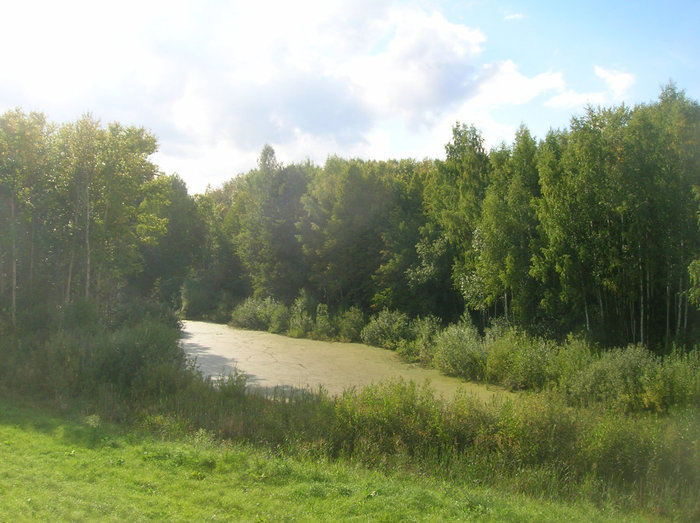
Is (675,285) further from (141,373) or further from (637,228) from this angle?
A: (141,373)

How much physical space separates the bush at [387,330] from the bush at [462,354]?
4601 mm

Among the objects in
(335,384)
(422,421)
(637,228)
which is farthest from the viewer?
(335,384)

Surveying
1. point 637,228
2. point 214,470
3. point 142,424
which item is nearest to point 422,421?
point 214,470

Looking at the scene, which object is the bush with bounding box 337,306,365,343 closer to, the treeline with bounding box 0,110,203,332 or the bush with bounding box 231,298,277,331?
the bush with bounding box 231,298,277,331

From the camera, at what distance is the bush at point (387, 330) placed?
79.3ft

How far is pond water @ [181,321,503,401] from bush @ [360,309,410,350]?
1.70 ft

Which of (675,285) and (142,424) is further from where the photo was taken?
(675,285)

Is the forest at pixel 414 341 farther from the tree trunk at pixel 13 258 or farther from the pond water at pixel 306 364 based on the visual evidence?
the pond water at pixel 306 364

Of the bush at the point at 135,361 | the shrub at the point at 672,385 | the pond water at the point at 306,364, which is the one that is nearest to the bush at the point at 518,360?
the pond water at the point at 306,364

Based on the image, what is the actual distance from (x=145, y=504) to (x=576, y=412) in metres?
7.88

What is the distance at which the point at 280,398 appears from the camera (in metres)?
11.8

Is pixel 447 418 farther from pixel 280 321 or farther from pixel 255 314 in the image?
pixel 255 314

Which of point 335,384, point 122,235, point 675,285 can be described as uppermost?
point 122,235

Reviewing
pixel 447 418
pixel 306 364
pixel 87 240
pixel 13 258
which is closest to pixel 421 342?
pixel 306 364
